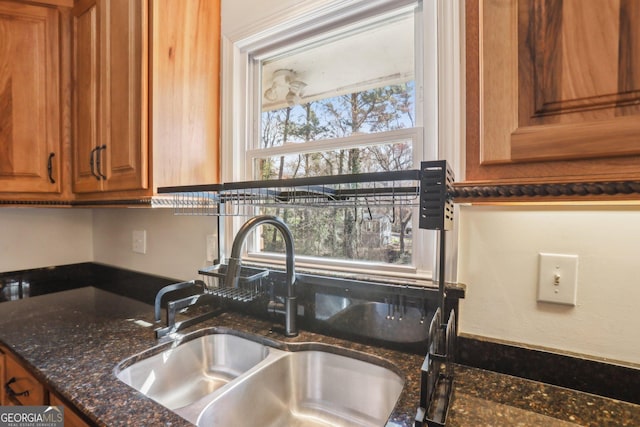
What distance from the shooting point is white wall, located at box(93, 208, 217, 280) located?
4.46ft

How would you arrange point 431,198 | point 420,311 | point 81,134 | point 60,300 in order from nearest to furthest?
point 431,198, point 420,311, point 81,134, point 60,300

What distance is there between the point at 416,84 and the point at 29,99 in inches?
65.0

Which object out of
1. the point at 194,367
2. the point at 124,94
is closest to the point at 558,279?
the point at 194,367

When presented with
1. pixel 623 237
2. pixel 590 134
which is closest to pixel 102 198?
pixel 590 134

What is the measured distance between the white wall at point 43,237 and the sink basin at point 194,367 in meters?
1.36

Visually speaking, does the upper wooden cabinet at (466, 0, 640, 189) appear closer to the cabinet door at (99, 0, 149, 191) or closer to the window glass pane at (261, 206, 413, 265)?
the window glass pane at (261, 206, 413, 265)

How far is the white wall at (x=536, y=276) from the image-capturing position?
0.67 m

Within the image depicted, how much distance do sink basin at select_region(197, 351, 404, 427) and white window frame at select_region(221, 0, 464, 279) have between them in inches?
11.9

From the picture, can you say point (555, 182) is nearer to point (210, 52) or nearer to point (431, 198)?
point (431, 198)

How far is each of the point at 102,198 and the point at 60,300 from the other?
64 centimetres

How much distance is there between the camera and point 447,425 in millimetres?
598

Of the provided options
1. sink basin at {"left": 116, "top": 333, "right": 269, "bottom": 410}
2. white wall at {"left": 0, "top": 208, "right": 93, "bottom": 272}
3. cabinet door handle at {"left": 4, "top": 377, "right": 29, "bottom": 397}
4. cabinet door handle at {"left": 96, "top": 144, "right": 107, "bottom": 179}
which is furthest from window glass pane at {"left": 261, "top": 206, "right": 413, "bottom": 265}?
white wall at {"left": 0, "top": 208, "right": 93, "bottom": 272}

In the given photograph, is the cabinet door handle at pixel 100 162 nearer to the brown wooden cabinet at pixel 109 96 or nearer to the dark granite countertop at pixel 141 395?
the brown wooden cabinet at pixel 109 96

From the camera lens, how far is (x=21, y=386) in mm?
928
